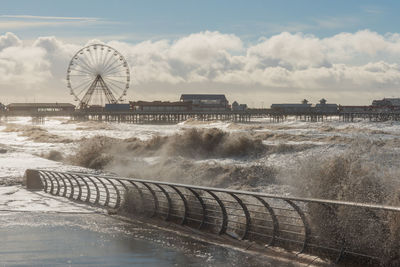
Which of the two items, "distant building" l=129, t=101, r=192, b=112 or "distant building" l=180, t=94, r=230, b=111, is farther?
"distant building" l=180, t=94, r=230, b=111

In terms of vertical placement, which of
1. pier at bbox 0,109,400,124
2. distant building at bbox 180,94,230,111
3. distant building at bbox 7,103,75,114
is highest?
distant building at bbox 180,94,230,111

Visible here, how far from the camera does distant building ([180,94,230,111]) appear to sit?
165375 mm

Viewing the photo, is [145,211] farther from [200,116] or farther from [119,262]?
[200,116]

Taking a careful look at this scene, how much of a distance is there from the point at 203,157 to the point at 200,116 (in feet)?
351

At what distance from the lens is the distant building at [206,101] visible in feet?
543

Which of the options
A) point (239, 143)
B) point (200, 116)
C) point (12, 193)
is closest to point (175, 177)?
point (12, 193)

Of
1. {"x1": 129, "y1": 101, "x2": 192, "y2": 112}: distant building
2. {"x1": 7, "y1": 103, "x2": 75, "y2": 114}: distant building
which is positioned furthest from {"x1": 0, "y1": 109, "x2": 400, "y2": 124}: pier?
{"x1": 7, "y1": 103, "x2": 75, "y2": 114}: distant building

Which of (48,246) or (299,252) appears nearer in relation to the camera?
(299,252)

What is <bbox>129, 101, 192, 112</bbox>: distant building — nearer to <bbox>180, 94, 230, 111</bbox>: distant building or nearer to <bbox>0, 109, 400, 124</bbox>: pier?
<bbox>0, 109, 400, 124</bbox>: pier

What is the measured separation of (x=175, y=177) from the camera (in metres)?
33.4

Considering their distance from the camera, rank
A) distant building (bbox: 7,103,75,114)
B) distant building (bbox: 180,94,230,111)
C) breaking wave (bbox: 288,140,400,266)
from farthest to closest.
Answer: distant building (bbox: 7,103,75,114), distant building (bbox: 180,94,230,111), breaking wave (bbox: 288,140,400,266)

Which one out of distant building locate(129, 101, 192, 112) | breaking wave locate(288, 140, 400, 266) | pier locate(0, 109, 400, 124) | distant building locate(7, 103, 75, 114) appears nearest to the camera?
breaking wave locate(288, 140, 400, 266)

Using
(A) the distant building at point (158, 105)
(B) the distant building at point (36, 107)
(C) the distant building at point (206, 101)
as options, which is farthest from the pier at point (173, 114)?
(B) the distant building at point (36, 107)

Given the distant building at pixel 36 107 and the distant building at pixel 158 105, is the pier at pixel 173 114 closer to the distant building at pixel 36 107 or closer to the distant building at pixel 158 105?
the distant building at pixel 158 105
